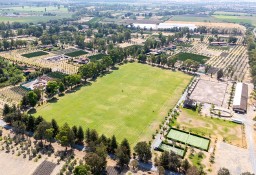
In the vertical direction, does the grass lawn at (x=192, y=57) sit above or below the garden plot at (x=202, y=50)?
below

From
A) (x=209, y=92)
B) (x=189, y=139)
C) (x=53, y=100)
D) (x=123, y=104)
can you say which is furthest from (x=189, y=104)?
(x=53, y=100)

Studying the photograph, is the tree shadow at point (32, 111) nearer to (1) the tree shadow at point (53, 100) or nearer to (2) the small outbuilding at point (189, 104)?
(1) the tree shadow at point (53, 100)

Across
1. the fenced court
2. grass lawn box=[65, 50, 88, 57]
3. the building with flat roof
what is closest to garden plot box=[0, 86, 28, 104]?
grass lawn box=[65, 50, 88, 57]

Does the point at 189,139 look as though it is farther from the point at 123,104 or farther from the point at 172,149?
the point at 123,104

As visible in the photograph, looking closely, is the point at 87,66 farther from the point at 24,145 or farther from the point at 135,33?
the point at 135,33

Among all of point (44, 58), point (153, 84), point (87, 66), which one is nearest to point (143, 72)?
point (153, 84)

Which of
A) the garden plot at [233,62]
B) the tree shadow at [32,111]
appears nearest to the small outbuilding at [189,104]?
the garden plot at [233,62]
